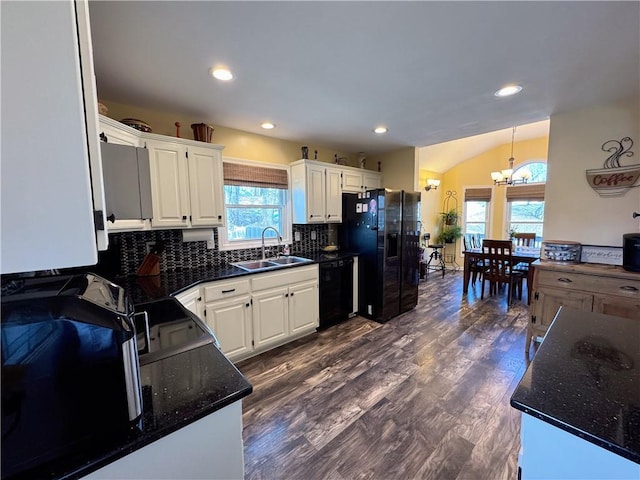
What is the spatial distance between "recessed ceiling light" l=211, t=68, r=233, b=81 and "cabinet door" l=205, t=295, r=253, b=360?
1.76 metres

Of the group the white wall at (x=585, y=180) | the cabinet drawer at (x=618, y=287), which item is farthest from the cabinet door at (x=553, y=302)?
the white wall at (x=585, y=180)

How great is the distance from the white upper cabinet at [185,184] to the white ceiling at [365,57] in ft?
1.27

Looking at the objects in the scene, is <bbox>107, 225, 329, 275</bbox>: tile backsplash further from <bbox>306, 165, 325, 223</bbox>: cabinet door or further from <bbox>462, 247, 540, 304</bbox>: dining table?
<bbox>462, 247, 540, 304</bbox>: dining table

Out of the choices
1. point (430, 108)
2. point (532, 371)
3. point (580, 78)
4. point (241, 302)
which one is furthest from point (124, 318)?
point (580, 78)

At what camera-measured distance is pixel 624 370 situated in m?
0.98

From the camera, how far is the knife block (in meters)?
2.41

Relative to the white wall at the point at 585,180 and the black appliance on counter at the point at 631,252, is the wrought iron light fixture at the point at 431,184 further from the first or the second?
the black appliance on counter at the point at 631,252

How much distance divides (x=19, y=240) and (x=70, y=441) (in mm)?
493

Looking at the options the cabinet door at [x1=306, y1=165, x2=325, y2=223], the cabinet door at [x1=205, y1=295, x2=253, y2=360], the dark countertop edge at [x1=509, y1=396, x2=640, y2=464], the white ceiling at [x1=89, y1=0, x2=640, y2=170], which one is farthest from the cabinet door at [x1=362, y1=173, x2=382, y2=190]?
the dark countertop edge at [x1=509, y1=396, x2=640, y2=464]

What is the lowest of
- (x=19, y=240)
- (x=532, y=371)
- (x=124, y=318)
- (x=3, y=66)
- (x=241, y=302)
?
(x=241, y=302)

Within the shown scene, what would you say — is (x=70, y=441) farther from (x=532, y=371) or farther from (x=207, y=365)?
(x=532, y=371)

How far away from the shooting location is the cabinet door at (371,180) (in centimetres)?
412

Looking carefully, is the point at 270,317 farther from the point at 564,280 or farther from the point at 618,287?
the point at 618,287

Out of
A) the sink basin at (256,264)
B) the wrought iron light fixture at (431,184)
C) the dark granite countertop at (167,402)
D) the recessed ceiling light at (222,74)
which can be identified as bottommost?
the dark granite countertop at (167,402)
